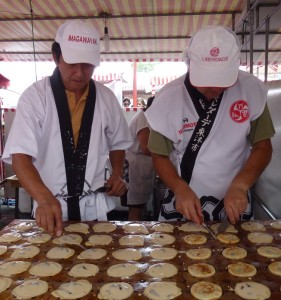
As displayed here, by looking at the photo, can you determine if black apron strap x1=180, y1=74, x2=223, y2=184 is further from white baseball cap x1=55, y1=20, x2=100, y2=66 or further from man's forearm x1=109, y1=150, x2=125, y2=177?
white baseball cap x1=55, y1=20, x2=100, y2=66

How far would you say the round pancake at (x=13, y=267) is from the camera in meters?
1.25

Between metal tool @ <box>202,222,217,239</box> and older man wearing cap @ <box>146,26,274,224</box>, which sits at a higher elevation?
older man wearing cap @ <box>146,26,274,224</box>

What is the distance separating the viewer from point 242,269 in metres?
1.23

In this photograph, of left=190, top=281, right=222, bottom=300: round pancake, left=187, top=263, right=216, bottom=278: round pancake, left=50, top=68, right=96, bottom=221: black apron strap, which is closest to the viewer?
A: left=190, top=281, right=222, bottom=300: round pancake

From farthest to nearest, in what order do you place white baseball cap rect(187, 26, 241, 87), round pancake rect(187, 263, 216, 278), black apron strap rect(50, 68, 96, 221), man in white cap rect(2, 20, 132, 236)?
black apron strap rect(50, 68, 96, 221) < man in white cap rect(2, 20, 132, 236) < white baseball cap rect(187, 26, 241, 87) < round pancake rect(187, 263, 216, 278)

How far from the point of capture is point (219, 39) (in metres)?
1.45

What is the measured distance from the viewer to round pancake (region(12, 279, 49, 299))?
3.60 ft

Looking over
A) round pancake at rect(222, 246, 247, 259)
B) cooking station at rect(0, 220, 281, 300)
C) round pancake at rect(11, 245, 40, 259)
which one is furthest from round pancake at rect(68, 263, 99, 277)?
round pancake at rect(222, 246, 247, 259)

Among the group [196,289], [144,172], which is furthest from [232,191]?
[144,172]

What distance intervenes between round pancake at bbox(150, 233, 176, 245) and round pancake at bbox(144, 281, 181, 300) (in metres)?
0.32

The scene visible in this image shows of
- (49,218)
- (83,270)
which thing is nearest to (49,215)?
(49,218)

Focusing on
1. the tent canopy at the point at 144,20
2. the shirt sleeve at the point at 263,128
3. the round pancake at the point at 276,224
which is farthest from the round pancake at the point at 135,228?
the tent canopy at the point at 144,20

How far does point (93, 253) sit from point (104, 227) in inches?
10.2

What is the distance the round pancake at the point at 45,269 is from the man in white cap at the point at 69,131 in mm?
188
